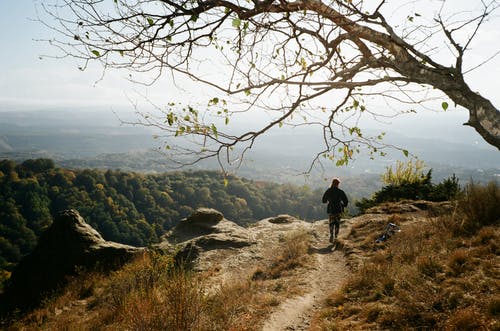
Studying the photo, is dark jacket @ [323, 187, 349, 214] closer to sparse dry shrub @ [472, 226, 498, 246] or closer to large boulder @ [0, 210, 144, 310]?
sparse dry shrub @ [472, 226, 498, 246]

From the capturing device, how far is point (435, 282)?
4.67 metres

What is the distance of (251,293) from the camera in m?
6.26

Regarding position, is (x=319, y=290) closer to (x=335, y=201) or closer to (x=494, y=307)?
(x=494, y=307)

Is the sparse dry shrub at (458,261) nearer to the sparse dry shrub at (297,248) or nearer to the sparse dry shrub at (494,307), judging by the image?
the sparse dry shrub at (494,307)

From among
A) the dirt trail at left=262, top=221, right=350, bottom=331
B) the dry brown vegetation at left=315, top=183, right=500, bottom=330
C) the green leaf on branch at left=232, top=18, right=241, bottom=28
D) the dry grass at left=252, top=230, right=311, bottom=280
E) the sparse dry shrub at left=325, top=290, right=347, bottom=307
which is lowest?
the dry grass at left=252, top=230, right=311, bottom=280

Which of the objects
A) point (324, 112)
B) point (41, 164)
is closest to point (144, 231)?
point (41, 164)

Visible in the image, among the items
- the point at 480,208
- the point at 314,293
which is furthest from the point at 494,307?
the point at 480,208

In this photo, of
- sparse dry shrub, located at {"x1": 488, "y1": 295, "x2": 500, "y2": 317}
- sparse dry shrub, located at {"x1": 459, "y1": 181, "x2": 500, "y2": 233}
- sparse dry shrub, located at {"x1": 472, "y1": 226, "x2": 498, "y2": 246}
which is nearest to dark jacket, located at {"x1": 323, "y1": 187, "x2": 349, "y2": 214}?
sparse dry shrub, located at {"x1": 459, "y1": 181, "x2": 500, "y2": 233}

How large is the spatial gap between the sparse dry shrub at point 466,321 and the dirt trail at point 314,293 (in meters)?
2.20

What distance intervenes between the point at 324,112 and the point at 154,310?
3803mm

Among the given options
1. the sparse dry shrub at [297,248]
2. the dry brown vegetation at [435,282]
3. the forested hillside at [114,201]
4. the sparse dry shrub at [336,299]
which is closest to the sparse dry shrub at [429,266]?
the dry brown vegetation at [435,282]

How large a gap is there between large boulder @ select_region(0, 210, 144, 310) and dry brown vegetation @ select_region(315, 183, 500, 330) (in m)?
8.37

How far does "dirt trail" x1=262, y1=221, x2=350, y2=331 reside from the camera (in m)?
5.09

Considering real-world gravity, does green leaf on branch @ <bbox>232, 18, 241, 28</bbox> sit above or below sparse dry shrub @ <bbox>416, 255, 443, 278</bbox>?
above
